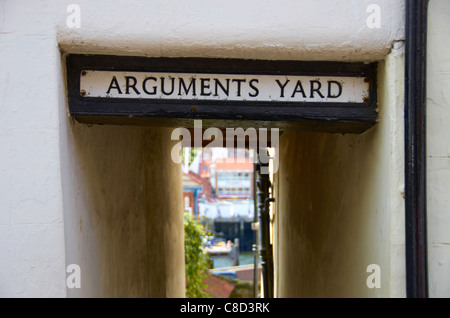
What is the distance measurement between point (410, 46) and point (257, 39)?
693mm

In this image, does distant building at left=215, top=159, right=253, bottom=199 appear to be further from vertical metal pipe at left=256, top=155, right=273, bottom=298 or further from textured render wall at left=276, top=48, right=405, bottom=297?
textured render wall at left=276, top=48, right=405, bottom=297

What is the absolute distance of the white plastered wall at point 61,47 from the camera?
7.66 ft

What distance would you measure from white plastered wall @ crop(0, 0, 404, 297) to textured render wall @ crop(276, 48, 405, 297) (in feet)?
1.17

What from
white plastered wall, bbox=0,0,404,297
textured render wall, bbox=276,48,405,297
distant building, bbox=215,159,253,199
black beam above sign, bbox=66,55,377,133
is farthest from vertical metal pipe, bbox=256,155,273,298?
distant building, bbox=215,159,253,199

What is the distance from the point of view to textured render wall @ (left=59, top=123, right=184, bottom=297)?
8.59 feet

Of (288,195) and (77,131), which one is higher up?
(77,131)

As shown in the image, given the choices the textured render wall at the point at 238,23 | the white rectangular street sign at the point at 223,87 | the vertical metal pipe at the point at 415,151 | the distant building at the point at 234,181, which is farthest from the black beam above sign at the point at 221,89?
the distant building at the point at 234,181

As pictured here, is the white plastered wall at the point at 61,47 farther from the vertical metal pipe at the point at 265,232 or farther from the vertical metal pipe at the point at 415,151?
the vertical metal pipe at the point at 265,232

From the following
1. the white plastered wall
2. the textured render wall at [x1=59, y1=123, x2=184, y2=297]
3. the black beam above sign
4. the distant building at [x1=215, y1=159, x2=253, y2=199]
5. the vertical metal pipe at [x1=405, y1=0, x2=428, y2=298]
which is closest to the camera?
the vertical metal pipe at [x1=405, y1=0, x2=428, y2=298]

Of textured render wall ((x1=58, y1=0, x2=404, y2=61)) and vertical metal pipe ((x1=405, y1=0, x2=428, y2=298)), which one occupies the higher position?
textured render wall ((x1=58, y1=0, x2=404, y2=61))
